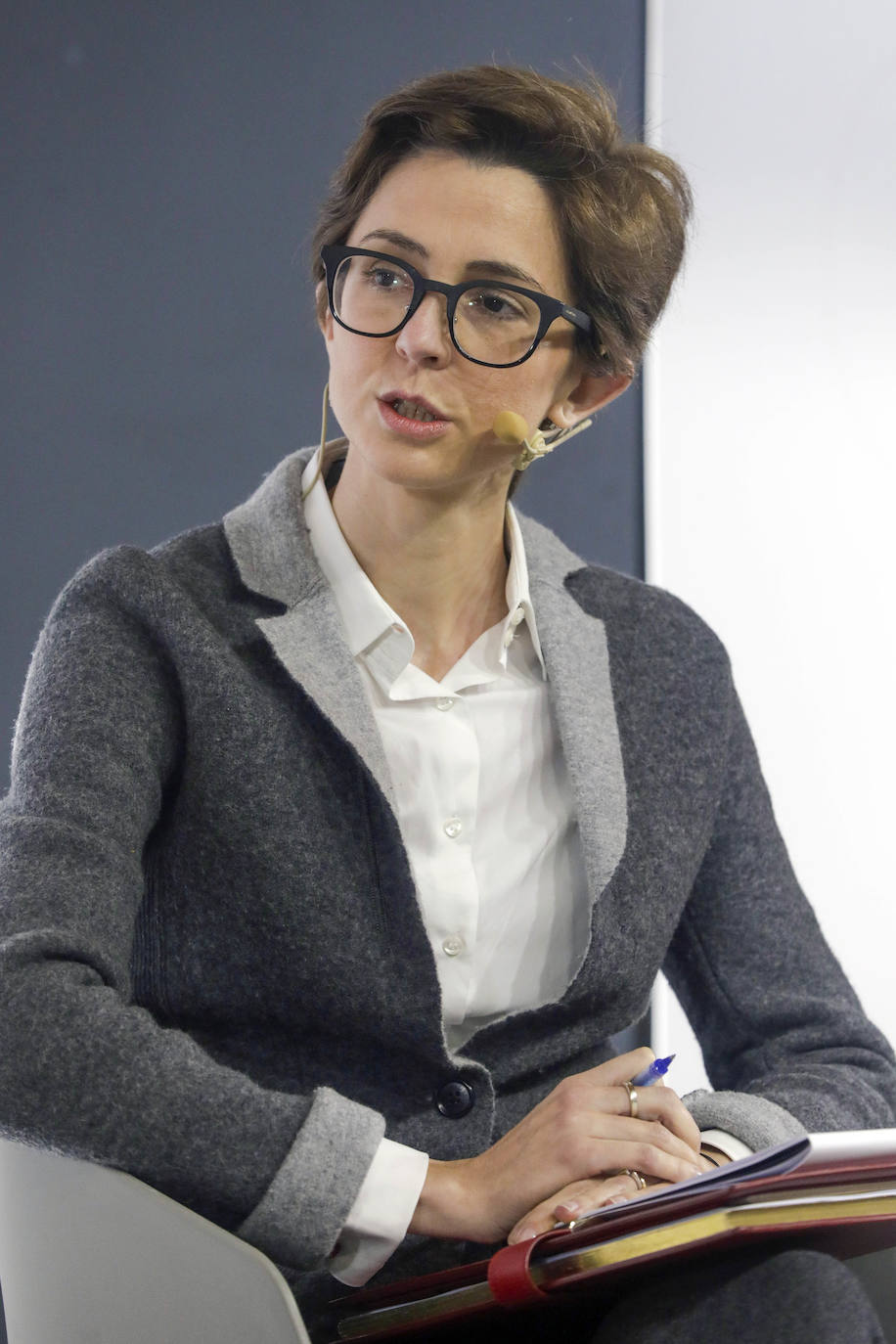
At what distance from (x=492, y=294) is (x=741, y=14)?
4.07ft

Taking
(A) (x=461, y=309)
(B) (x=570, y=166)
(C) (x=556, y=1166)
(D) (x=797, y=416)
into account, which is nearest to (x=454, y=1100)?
(C) (x=556, y=1166)

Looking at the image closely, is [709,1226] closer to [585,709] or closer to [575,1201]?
[575,1201]

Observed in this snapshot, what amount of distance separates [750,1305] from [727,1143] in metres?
0.33

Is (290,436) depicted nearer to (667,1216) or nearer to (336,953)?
(336,953)

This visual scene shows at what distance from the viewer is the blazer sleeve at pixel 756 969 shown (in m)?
1.40

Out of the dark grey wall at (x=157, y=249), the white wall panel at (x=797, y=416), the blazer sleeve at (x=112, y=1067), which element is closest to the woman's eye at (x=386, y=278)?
the blazer sleeve at (x=112, y=1067)

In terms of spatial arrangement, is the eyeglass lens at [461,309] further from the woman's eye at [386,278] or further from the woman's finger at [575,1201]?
the woman's finger at [575,1201]

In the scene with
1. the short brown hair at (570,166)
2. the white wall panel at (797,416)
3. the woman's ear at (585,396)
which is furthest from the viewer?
the white wall panel at (797,416)

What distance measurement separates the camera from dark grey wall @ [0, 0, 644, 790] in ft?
5.91

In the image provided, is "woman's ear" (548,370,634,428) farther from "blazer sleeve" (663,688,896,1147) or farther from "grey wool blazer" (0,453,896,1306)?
"blazer sleeve" (663,688,896,1147)

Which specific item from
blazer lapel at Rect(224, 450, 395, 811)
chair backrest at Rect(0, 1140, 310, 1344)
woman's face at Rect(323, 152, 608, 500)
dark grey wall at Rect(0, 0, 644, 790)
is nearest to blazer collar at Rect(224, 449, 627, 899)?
blazer lapel at Rect(224, 450, 395, 811)

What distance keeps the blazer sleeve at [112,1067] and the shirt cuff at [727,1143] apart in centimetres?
32

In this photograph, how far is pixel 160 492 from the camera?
6.21ft

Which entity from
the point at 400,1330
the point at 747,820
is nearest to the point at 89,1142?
the point at 400,1330
